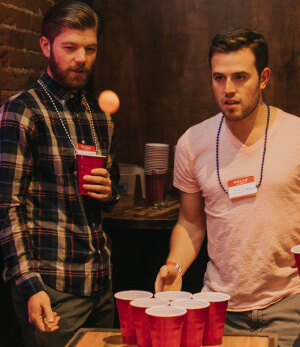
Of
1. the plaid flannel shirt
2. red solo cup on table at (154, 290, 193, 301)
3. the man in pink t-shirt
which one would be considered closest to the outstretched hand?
the man in pink t-shirt

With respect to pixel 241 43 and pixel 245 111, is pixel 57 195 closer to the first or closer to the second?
pixel 245 111

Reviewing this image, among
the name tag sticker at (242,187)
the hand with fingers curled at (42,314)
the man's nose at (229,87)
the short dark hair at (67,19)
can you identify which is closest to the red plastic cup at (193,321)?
the hand with fingers curled at (42,314)

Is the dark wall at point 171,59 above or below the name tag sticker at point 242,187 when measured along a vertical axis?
above

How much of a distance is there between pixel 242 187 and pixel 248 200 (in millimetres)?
54

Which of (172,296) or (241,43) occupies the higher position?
(241,43)

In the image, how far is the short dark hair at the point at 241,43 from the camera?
230 cm

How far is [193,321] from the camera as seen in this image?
5.46 feet

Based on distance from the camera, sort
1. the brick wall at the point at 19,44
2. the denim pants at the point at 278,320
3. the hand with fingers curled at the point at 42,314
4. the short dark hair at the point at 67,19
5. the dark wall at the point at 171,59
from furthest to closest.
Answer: the dark wall at the point at 171,59
the brick wall at the point at 19,44
the short dark hair at the point at 67,19
the denim pants at the point at 278,320
the hand with fingers curled at the point at 42,314

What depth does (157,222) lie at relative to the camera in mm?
3027

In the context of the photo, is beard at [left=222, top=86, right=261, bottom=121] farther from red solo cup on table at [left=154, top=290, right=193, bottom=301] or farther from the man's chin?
red solo cup on table at [left=154, top=290, right=193, bottom=301]

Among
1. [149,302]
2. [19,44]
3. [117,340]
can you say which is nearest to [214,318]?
[149,302]

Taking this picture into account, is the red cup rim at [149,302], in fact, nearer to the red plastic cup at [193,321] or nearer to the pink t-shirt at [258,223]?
the red plastic cup at [193,321]

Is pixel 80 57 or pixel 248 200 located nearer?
pixel 248 200

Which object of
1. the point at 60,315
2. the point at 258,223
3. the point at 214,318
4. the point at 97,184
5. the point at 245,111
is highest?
the point at 245,111
